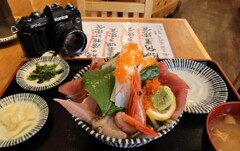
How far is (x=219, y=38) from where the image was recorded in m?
2.28

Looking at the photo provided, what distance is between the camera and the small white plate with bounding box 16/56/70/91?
0.67m

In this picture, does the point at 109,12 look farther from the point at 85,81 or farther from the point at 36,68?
the point at 85,81

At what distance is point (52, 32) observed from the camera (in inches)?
32.9

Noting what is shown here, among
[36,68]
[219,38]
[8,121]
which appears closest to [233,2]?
[219,38]

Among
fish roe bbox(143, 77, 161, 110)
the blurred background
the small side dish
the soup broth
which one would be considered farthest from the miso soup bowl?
the blurred background

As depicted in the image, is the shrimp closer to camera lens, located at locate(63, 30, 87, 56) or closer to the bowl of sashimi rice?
the bowl of sashimi rice

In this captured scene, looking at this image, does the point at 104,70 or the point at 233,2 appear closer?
the point at 104,70

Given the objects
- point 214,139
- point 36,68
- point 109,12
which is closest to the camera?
point 214,139

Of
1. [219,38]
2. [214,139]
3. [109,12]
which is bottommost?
[219,38]

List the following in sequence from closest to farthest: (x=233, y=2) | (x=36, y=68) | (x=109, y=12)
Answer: (x=36, y=68), (x=109, y=12), (x=233, y=2)

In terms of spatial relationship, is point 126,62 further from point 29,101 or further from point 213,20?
point 213,20

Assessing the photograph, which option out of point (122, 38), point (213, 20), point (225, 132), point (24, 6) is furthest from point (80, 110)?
point (213, 20)

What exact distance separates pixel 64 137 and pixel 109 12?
0.91 metres

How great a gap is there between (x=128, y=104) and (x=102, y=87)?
7cm
